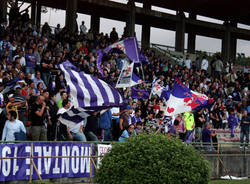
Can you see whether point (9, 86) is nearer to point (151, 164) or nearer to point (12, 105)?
point (12, 105)

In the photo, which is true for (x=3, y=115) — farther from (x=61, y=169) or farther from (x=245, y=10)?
(x=245, y=10)

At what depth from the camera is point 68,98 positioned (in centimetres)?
1474

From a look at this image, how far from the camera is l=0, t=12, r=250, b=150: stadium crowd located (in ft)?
43.9

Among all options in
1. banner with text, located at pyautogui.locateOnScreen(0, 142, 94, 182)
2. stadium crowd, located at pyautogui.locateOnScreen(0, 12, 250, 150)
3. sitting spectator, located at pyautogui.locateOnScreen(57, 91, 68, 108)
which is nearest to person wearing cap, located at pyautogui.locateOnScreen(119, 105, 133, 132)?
stadium crowd, located at pyautogui.locateOnScreen(0, 12, 250, 150)

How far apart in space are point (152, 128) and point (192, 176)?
9151 mm

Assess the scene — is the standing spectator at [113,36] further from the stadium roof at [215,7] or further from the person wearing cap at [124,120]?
the person wearing cap at [124,120]

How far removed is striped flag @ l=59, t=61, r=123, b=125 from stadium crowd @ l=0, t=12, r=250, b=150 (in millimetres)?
1095

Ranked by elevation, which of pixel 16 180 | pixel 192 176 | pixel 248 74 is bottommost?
pixel 16 180

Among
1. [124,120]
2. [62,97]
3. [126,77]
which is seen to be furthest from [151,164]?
[124,120]

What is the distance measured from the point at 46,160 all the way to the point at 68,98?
2727 millimetres

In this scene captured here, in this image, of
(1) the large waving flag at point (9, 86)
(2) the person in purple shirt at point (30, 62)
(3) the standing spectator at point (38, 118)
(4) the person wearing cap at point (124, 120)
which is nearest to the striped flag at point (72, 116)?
(3) the standing spectator at point (38, 118)

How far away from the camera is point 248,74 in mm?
35000

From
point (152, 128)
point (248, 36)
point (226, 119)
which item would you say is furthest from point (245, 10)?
point (152, 128)

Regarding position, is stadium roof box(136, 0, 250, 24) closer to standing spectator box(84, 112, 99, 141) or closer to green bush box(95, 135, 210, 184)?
standing spectator box(84, 112, 99, 141)
